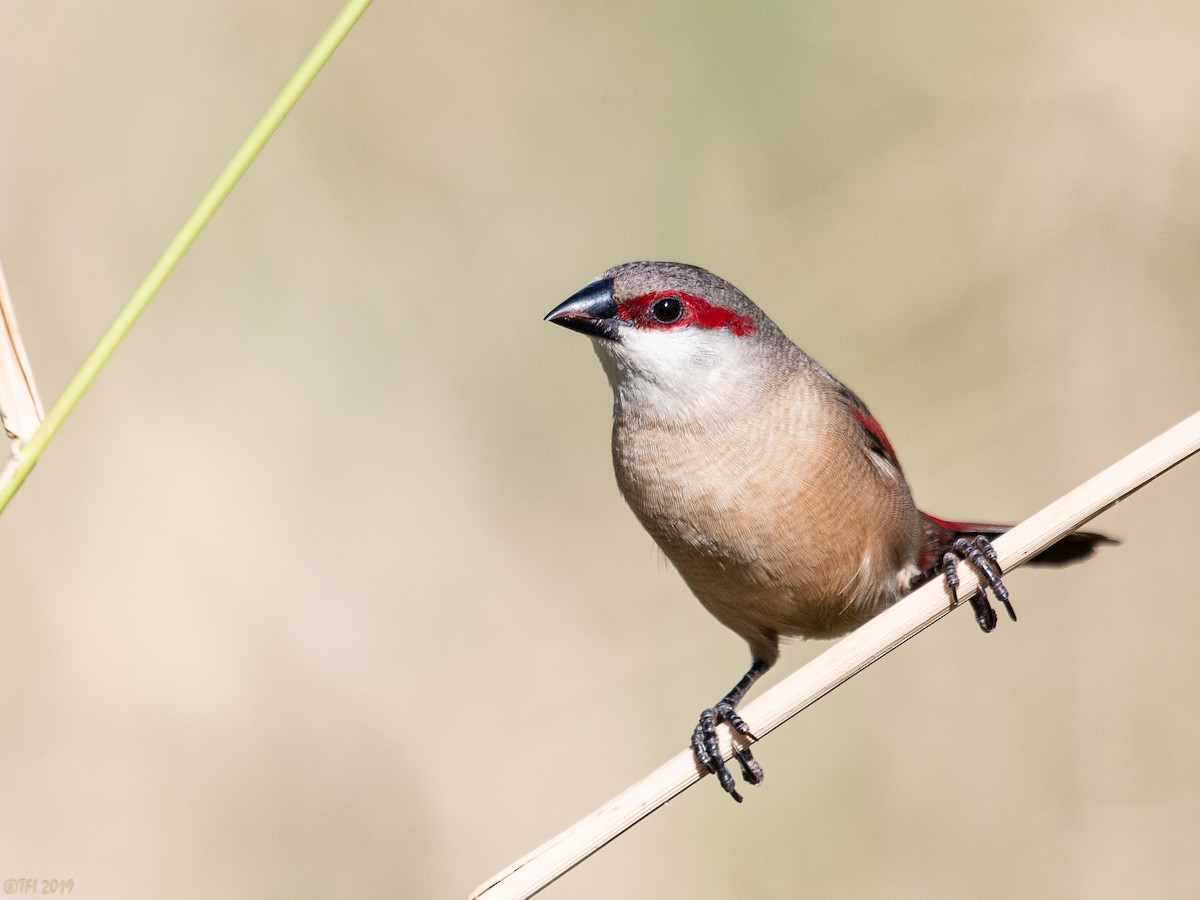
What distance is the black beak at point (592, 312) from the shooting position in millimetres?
3783

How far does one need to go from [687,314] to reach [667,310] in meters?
0.07

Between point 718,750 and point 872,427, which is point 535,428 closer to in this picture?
point 872,427

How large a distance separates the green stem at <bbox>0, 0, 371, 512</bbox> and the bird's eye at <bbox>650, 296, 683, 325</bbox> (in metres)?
1.83

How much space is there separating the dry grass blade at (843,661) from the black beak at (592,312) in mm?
1234

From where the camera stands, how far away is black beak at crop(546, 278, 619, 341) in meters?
3.78

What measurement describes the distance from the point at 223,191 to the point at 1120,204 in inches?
174

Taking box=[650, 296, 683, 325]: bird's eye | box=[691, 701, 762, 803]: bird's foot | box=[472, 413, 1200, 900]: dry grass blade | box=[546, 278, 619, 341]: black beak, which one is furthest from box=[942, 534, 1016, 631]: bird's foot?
box=[546, 278, 619, 341]: black beak

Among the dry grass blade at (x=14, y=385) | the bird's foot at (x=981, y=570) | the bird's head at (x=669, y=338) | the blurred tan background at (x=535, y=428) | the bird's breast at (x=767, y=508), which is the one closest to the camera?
the dry grass blade at (x=14, y=385)

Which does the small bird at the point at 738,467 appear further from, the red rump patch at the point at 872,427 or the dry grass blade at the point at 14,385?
the dry grass blade at the point at 14,385

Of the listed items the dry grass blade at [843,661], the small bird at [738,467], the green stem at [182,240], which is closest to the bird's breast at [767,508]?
the small bird at [738,467]

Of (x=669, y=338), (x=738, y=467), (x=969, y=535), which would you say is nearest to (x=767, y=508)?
(x=738, y=467)

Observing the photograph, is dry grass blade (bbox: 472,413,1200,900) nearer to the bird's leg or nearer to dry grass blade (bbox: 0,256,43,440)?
the bird's leg

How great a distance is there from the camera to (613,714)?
552 centimetres

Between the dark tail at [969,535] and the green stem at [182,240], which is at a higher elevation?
the green stem at [182,240]
